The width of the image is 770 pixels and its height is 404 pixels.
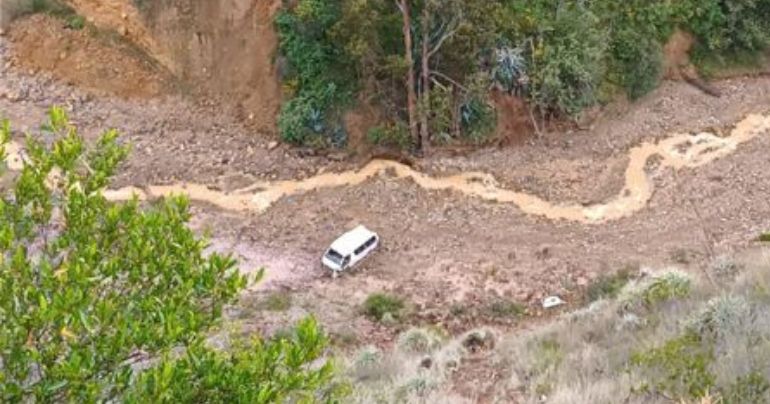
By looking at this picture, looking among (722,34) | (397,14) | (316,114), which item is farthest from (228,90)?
(722,34)

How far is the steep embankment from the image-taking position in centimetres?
2292

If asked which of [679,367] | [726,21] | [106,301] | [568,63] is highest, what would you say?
[106,301]

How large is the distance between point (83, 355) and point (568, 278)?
14.2m

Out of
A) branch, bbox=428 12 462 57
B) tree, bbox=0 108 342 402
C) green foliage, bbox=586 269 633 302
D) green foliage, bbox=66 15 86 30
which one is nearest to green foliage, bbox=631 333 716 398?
tree, bbox=0 108 342 402

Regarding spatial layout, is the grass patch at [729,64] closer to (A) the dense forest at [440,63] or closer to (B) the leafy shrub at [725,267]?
(A) the dense forest at [440,63]

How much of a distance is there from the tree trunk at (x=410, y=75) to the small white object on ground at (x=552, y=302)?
17.7 ft

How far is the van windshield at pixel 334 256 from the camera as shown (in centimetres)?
1953

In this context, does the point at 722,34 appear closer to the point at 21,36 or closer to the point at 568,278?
the point at 568,278

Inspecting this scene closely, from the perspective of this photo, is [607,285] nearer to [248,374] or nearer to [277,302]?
[277,302]

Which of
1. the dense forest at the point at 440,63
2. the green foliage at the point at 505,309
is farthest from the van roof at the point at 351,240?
the green foliage at the point at 505,309

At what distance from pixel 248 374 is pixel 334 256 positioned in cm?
1272

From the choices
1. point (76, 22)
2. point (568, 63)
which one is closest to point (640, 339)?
point (568, 63)

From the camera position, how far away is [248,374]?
688 cm

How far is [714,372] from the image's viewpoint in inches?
419
